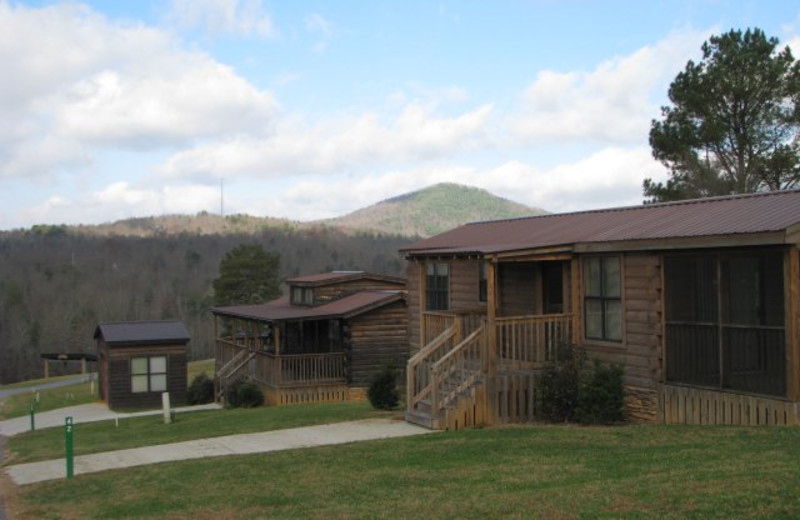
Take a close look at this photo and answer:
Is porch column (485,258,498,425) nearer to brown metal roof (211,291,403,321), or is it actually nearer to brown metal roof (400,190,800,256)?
brown metal roof (400,190,800,256)

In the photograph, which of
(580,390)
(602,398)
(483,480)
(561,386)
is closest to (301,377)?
(561,386)

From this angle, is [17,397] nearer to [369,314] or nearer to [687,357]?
[369,314]

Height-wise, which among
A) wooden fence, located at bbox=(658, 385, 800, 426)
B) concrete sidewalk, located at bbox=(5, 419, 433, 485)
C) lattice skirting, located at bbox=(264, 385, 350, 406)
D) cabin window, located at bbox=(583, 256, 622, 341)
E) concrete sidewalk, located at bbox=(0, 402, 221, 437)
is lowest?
concrete sidewalk, located at bbox=(0, 402, 221, 437)

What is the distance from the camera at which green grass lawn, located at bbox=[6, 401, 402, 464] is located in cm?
1700

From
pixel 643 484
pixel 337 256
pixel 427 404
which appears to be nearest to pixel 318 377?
pixel 427 404

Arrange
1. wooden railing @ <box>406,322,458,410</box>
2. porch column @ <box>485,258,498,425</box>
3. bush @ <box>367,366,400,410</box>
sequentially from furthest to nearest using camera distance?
bush @ <box>367,366,400,410</box>, wooden railing @ <box>406,322,458,410</box>, porch column @ <box>485,258,498,425</box>

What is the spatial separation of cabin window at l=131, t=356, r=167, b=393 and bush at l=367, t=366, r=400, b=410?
1659 centimetres

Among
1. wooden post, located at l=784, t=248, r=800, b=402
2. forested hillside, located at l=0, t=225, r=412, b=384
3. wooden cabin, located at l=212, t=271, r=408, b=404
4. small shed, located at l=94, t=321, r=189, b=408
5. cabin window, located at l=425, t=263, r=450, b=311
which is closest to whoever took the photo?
wooden post, located at l=784, t=248, r=800, b=402

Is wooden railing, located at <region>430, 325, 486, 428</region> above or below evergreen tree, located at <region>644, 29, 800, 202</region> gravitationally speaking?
below

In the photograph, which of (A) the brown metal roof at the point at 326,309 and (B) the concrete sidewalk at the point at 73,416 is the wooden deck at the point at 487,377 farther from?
(B) the concrete sidewalk at the point at 73,416

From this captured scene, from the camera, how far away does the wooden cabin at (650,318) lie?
12289 mm

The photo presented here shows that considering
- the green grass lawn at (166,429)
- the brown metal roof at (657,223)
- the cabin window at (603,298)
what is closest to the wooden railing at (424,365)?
the green grass lawn at (166,429)

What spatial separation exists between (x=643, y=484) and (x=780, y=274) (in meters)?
5.44

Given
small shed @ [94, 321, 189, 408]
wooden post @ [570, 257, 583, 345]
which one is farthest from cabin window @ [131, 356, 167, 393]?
wooden post @ [570, 257, 583, 345]
